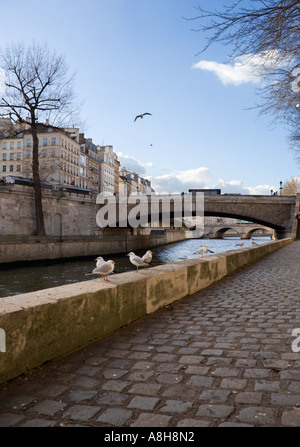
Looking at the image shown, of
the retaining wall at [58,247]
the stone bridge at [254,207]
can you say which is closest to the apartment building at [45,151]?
the retaining wall at [58,247]

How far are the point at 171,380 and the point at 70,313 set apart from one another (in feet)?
3.41

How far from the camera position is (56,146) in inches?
2365

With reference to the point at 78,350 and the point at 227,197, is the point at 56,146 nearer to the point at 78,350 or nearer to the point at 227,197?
the point at 227,197

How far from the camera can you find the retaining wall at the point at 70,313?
2.55 m

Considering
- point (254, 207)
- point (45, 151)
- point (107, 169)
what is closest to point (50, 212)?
point (254, 207)

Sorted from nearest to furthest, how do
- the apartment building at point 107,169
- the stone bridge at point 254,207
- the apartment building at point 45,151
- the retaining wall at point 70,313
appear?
the retaining wall at point 70,313
the stone bridge at point 254,207
the apartment building at point 45,151
the apartment building at point 107,169

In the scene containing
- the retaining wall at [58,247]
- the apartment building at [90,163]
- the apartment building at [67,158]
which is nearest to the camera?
the retaining wall at [58,247]

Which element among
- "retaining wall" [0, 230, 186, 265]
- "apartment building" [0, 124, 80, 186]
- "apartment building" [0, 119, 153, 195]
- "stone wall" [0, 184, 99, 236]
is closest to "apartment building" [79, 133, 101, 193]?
"apartment building" [0, 119, 153, 195]

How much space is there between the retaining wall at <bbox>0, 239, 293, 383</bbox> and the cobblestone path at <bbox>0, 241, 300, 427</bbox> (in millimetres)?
110

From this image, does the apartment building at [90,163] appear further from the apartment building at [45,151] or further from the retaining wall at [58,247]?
the retaining wall at [58,247]

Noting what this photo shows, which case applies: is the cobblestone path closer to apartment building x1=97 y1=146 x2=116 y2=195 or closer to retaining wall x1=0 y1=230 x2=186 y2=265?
retaining wall x1=0 y1=230 x2=186 y2=265

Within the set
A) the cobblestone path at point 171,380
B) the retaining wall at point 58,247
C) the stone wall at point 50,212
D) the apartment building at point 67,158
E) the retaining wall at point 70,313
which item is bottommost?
the retaining wall at point 58,247

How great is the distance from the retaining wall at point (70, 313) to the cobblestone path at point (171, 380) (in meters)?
0.11

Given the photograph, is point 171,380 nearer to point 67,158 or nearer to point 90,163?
point 67,158
